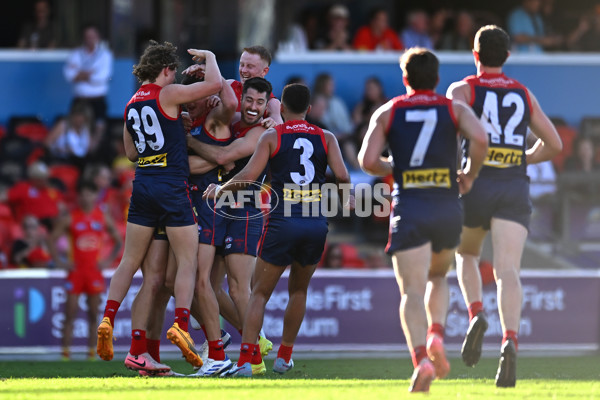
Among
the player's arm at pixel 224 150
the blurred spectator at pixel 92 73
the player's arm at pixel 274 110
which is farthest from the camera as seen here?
the blurred spectator at pixel 92 73

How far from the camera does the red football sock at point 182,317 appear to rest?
805cm

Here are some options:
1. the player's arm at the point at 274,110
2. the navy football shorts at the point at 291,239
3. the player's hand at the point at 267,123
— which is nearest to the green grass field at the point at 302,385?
the navy football shorts at the point at 291,239

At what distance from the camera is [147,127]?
26.4 feet

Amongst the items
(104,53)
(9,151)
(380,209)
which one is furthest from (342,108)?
(9,151)

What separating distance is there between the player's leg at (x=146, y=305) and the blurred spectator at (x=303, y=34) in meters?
8.88

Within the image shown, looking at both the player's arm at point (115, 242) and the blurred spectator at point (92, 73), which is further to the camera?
the blurred spectator at point (92, 73)

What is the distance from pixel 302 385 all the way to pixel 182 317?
1.11 m

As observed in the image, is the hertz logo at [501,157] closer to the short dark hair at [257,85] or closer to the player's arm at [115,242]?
the short dark hair at [257,85]

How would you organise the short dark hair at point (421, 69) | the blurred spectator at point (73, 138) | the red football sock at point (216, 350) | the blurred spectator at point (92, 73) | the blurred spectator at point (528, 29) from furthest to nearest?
the blurred spectator at point (528, 29) → the blurred spectator at point (92, 73) → the blurred spectator at point (73, 138) → the red football sock at point (216, 350) → the short dark hair at point (421, 69)

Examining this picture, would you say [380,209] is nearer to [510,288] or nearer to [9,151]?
[9,151]

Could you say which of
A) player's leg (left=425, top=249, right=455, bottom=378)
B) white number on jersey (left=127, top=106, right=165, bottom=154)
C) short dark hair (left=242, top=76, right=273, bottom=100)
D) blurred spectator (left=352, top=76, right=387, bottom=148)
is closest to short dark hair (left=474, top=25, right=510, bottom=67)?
player's leg (left=425, top=249, right=455, bottom=378)

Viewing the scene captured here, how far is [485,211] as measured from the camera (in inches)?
298

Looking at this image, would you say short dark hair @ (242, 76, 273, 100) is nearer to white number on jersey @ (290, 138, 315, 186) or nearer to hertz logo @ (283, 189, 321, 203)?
white number on jersey @ (290, 138, 315, 186)

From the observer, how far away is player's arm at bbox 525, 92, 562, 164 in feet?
24.9
